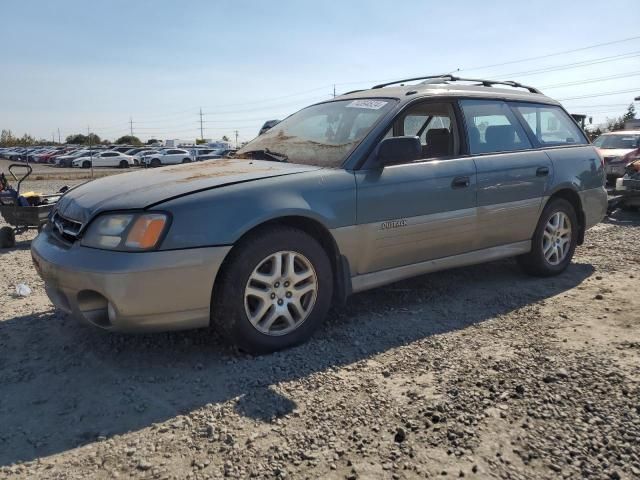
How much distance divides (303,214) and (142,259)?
0.98 meters

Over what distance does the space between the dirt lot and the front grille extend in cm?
69

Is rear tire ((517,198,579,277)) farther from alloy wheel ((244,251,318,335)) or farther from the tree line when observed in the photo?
the tree line

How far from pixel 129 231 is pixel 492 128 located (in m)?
3.11

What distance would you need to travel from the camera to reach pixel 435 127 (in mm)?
4586

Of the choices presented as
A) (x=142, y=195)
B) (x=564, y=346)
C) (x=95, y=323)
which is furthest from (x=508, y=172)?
(x=95, y=323)

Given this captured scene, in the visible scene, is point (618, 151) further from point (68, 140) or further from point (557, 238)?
point (68, 140)

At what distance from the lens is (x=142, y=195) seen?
3119 millimetres

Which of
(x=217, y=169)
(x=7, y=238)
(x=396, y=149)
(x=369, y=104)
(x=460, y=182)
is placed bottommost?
(x=7, y=238)

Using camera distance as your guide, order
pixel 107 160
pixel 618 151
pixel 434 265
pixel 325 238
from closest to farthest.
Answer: pixel 325 238, pixel 434 265, pixel 618 151, pixel 107 160

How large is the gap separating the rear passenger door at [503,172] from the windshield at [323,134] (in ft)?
2.95

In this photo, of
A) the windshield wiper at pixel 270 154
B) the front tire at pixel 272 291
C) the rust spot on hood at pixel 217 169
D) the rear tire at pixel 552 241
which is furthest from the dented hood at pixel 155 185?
the rear tire at pixel 552 241

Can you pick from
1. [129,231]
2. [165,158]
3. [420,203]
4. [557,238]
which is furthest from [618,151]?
[165,158]

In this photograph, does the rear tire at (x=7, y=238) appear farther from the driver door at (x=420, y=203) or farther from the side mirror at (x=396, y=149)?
the side mirror at (x=396, y=149)

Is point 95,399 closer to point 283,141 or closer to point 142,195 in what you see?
point 142,195
